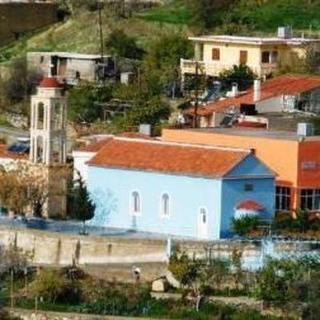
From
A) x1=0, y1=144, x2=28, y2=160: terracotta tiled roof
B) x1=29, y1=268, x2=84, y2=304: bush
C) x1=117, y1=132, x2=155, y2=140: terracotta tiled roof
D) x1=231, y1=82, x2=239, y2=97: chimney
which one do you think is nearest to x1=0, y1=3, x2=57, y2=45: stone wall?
x1=231, y1=82, x2=239, y2=97: chimney

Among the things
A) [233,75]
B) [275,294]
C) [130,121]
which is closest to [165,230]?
[275,294]

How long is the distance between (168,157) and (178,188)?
88 cm

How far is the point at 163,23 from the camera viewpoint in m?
66.4

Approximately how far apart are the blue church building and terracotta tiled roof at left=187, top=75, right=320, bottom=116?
734 centimetres

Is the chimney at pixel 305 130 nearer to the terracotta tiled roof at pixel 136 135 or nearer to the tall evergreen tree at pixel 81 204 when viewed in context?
the terracotta tiled roof at pixel 136 135

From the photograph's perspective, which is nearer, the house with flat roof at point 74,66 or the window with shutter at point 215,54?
the window with shutter at point 215,54

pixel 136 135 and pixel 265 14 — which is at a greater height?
pixel 265 14

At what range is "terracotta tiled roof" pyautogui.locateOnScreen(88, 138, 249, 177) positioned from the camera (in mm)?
44750

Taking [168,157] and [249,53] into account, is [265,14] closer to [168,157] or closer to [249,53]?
[249,53]

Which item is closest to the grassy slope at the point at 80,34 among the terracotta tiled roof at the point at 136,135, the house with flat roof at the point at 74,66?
the house with flat roof at the point at 74,66

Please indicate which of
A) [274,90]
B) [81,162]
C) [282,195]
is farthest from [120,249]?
[274,90]

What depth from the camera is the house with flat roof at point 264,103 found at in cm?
5328

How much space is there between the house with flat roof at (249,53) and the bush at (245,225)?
15.2 metres

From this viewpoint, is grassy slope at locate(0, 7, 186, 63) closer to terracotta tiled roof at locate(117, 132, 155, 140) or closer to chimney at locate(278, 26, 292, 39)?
chimney at locate(278, 26, 292, 39)
